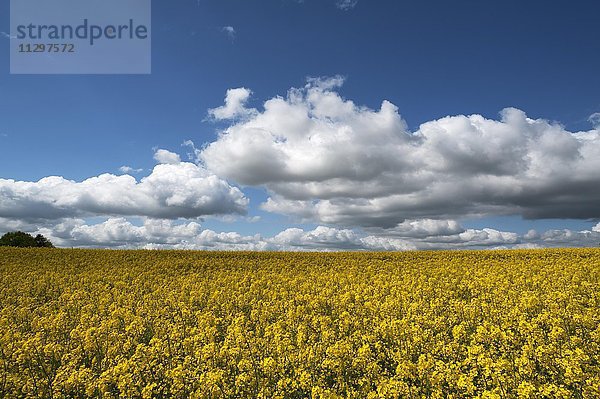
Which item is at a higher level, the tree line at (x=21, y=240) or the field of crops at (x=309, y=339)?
the tree line at (x=21, y=240)

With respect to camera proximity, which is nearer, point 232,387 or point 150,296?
point 232,387

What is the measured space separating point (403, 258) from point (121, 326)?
88.9 ft

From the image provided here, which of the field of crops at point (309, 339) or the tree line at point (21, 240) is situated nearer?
the field of crops at point (309, 339)

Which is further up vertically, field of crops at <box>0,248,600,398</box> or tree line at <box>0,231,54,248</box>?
tree line at <box>0,231,54,248</box>

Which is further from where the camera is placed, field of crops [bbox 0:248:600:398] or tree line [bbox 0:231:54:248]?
tree line [bbox 0:231:54:248]

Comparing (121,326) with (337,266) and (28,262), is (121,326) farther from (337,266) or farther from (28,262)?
(28,262)

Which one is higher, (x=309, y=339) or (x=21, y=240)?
(x=21, y=240)

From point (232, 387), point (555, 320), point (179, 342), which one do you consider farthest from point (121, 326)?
point (555, 320)

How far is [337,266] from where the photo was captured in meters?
30.4

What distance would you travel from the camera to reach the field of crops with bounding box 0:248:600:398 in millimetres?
8003

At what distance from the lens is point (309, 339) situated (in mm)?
10352

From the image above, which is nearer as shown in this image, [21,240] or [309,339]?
[309,339]

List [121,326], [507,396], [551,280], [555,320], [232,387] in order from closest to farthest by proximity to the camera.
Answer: [507,396] < [232,387] < [555,320] < [121,326] < [551,280]

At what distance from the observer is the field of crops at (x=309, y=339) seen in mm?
8003
